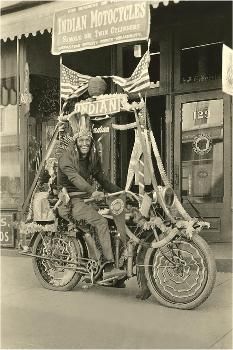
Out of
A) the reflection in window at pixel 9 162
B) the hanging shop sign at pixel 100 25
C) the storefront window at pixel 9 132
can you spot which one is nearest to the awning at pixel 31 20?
the hanging shop sign at pixel 100 25

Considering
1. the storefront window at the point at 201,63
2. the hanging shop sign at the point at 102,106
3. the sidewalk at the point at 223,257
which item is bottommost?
the sidewalk at the point at 223,257

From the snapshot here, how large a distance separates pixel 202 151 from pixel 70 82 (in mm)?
2619

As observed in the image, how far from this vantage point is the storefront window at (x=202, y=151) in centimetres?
810

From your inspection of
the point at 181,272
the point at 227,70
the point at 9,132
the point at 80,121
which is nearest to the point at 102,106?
the point at 80,121

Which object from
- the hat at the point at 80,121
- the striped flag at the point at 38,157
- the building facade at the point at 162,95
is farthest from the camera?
the striped flag at the point at 38,157

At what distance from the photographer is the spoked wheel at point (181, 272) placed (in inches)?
177

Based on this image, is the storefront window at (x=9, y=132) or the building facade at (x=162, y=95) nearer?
the building facade at (x=162, y=95)

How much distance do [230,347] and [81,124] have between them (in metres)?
3.52

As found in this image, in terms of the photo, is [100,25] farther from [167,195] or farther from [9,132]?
[9,132]

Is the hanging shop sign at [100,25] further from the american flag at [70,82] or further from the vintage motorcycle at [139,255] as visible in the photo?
the vintage motorcycle at [139,255]

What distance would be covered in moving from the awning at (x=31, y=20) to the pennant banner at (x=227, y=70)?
221 cm

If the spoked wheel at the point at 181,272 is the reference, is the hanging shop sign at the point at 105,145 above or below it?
above

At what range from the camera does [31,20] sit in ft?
25.2

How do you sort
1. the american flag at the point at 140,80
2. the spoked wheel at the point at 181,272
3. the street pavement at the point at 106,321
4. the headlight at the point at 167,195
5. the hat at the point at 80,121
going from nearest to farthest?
1. the street pavement at the point at 106,321
2. the spoked wheel at the point at 181,272
3. the headlight at the point at 167,195
4. the hat at the point at 80,121
5. the american flag at the point at 140,80
